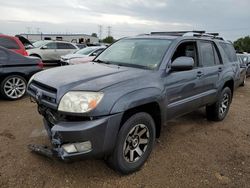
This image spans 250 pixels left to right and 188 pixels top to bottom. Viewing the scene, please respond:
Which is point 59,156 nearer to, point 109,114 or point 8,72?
point 109,114

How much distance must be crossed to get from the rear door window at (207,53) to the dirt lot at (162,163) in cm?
129

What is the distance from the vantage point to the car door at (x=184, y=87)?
383cm

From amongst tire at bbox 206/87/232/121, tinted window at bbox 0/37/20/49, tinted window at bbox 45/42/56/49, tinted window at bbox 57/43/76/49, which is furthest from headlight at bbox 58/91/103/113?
tinted window at bbox 57/43/76/49

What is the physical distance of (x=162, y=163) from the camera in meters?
3.73

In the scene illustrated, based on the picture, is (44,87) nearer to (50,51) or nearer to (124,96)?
(124,96)

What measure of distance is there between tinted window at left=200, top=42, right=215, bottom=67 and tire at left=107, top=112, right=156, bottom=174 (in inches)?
76.6

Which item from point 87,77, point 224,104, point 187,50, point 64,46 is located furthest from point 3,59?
point 64,46

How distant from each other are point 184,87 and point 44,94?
2091 millimetres

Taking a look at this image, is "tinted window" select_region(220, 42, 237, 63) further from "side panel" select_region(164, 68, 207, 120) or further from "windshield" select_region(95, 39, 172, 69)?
"windshield" select_region(95, 39, 172, 69)

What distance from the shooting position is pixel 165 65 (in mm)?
3777

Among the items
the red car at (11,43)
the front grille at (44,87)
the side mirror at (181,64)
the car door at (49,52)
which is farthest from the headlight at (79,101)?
the car door at (49,52)

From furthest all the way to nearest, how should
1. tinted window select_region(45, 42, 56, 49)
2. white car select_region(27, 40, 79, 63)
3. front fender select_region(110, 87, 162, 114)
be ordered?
tinted window select_region(45, 42, 56, 49) → white car select_region(27, 40, 79, 63) → front fender select_region(110, 87, 162, 114)

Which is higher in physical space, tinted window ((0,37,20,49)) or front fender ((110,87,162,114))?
tinted window ((0,37,20,49))

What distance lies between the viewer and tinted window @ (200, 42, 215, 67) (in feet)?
15.8
